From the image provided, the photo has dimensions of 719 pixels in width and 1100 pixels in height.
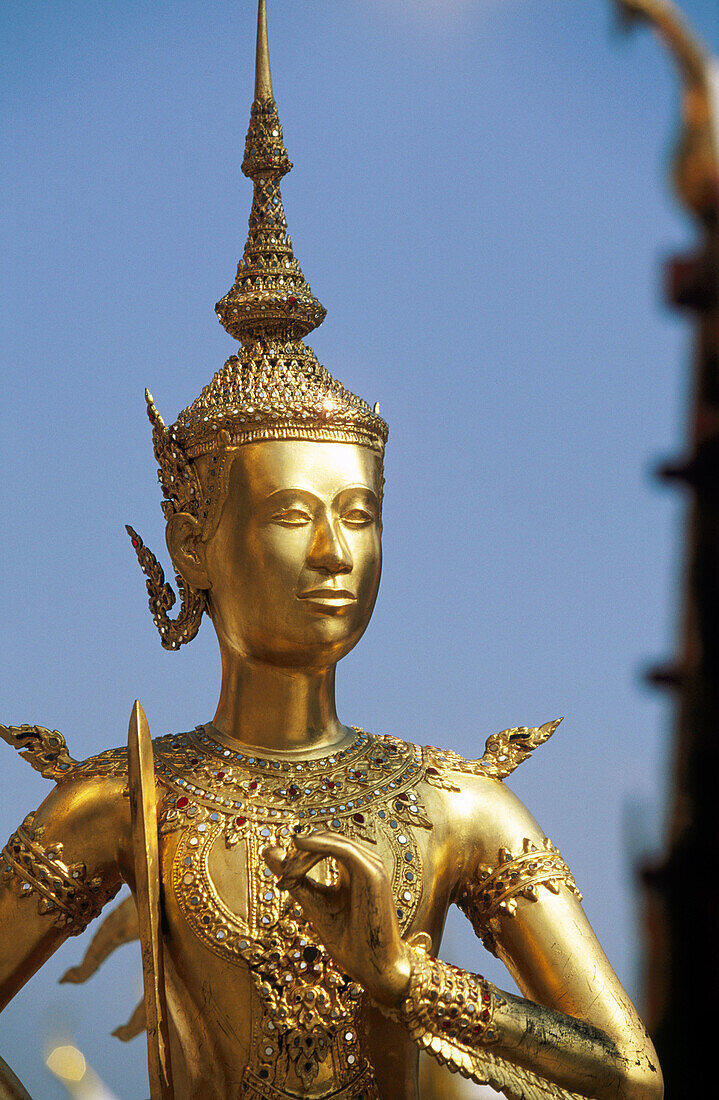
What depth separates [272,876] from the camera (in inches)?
124

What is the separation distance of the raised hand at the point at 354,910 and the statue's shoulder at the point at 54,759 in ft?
2.02

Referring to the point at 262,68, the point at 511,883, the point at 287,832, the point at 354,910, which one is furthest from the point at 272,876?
the point at 262,68

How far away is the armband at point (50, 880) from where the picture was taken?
322 cm

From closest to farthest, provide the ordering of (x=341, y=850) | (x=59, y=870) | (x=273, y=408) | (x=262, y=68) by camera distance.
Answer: (x=341, y=850)
(x=59, y=870)
(x=273, y=408)
(x=262, y=68)

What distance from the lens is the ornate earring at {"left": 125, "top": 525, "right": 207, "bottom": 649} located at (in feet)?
11.3

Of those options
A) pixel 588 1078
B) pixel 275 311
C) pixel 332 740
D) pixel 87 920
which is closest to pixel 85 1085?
pixel 87 920

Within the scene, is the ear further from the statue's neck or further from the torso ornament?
the torso ornament

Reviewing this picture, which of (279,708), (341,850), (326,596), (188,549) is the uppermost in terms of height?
(188,549)

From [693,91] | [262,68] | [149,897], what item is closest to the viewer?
[149,897]

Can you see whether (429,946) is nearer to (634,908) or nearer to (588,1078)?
(588,1078)

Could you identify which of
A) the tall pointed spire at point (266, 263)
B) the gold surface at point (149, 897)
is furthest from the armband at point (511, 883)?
the tall pointed spire at point (266, 263)

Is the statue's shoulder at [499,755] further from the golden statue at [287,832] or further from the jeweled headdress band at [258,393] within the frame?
the jeweled headdress band at [258,393]

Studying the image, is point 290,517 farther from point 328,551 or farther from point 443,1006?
point 443,1006

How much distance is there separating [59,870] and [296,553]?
2.63ft
